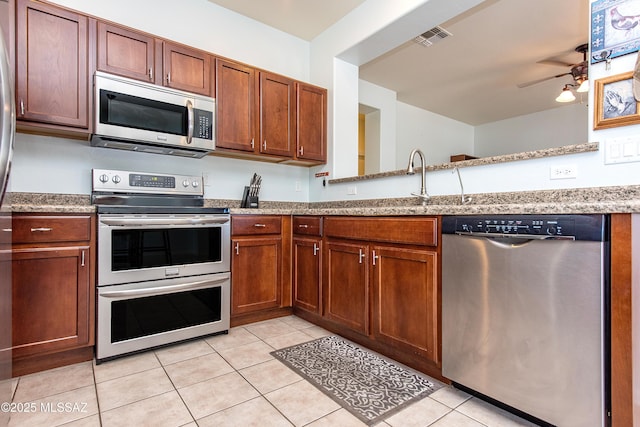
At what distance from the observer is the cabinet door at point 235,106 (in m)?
2.67

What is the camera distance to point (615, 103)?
1560 millimetres

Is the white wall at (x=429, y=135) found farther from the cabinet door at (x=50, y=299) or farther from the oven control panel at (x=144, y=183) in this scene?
the cabinet door at (x=50, y=299)

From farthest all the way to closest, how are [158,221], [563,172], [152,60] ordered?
[152,60] < [158,221] < [563,172]

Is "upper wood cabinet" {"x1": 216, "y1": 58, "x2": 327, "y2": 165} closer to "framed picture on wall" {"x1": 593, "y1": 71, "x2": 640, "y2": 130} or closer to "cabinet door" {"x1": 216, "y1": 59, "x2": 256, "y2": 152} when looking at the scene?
"cabinet door" {"x1": 216, "y1": 59, "x2": 256, "y2": 152}

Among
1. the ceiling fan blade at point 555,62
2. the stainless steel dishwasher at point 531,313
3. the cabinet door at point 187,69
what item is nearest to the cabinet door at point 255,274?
the cabinet door at point 187,69

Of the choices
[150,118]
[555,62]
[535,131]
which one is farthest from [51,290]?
[535,131]

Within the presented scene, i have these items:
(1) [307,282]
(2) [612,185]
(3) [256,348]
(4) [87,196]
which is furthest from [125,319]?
(2) [612,185]

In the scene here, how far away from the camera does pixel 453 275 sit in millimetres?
1596

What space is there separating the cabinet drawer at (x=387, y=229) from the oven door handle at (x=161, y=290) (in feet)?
2.97

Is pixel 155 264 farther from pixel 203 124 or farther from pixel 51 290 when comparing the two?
pixel 203 124

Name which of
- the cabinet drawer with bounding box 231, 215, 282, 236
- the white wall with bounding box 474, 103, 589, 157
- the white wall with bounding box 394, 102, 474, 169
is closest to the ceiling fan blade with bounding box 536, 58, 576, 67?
A: the white wall with bounding box 474, 103, 589, 157

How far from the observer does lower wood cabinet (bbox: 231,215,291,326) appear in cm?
254

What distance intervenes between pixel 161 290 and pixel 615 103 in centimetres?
270

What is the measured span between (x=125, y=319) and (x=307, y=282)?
127cm
